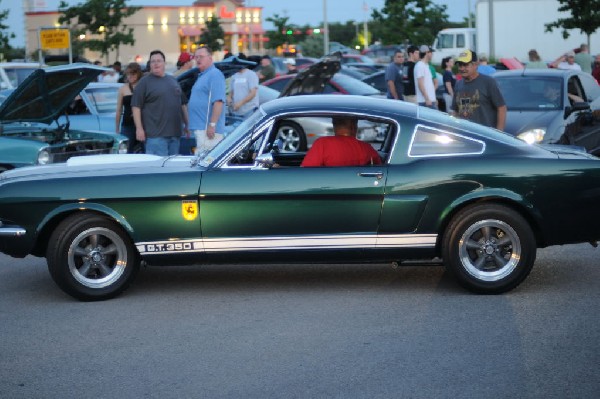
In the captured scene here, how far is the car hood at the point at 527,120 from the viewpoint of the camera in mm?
13469

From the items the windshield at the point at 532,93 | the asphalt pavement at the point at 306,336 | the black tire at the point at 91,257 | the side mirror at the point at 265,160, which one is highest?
the windshield at the point at 532,93

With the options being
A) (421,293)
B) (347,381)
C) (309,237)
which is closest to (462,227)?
(421,293)

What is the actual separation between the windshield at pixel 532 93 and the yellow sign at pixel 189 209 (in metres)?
7.61

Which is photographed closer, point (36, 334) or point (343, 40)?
point (36, 334)

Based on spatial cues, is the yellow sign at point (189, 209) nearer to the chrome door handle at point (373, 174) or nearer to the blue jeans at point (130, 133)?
the chrome door handle at point (373, 174)

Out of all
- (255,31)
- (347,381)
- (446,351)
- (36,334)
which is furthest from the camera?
(255,31)

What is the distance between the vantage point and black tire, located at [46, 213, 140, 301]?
25.3 feet

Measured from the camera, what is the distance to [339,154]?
7906 mm

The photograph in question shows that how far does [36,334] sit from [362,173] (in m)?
2.56

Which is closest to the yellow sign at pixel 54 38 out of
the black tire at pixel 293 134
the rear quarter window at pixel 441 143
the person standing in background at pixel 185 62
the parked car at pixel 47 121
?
the black tire at pixel 293 134

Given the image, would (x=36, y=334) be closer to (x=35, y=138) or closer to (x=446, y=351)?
(x=446, y=351)

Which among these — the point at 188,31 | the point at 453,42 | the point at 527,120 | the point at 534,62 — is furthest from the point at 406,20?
the point at 188,31

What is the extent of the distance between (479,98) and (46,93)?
16.5 feet

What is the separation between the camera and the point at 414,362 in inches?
236
